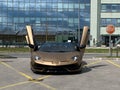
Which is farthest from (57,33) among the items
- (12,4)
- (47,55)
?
(47,55)

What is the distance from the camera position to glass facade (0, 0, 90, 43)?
84.0 meters

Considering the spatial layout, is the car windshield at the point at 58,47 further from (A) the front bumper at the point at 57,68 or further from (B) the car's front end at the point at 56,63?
(A) the front bumper at the point at 57,68

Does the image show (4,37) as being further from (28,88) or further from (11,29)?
(28,88)

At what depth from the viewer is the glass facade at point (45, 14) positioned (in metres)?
84.0

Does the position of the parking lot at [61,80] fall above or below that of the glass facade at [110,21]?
below

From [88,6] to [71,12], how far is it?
162 inches

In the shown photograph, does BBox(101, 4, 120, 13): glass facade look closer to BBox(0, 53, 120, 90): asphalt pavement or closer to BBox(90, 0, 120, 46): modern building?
BBox(90, 0, 120, 46): modern building

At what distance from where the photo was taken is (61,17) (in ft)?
276

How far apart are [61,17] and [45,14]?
3807 mm

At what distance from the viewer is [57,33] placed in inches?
3327

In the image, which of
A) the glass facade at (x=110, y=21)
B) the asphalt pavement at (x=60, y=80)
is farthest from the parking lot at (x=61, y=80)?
the glass facade at (x=110, y=21)

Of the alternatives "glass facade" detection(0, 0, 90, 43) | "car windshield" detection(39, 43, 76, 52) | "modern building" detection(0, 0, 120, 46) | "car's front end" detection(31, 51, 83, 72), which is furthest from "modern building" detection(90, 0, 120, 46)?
"car's front end" detection(31, 51, 83, 72)

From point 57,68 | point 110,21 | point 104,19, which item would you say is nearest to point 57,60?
point 57,68

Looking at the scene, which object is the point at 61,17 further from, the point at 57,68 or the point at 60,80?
the point at 60,80
